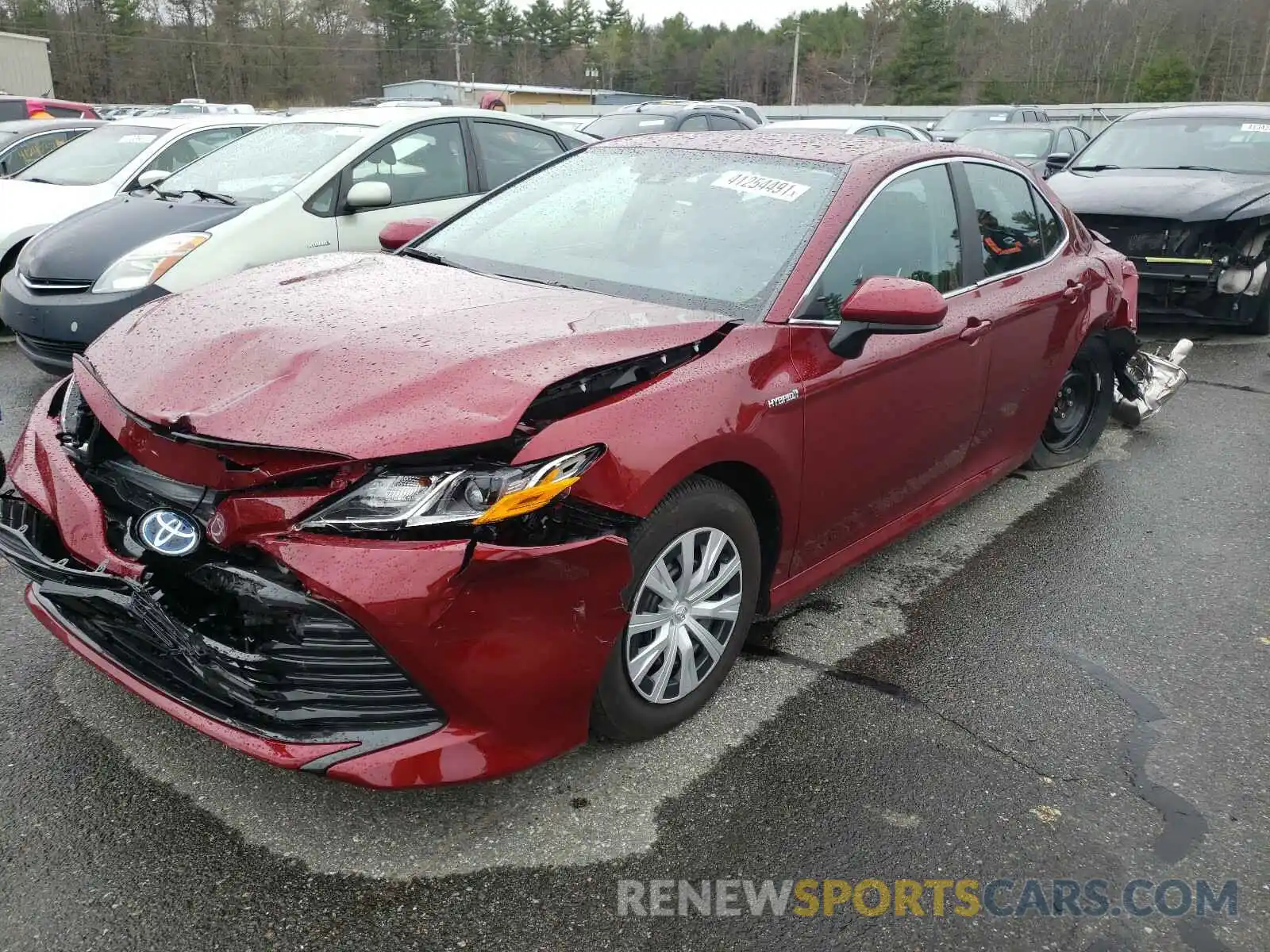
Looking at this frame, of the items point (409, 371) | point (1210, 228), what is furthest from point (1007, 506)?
point (1210, 228)

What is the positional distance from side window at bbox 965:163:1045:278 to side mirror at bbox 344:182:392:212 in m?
3.29

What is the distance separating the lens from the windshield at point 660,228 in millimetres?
3041

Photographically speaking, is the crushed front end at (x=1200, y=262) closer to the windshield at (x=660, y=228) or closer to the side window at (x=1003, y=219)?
the side window at (x=1003, y=219)

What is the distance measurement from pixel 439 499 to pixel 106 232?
4635 millimetres

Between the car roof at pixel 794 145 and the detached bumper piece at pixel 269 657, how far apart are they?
2.31 meters

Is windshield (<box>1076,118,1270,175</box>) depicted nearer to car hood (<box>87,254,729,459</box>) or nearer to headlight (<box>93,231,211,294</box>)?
car hood (<box>87,254,729,459</box>)

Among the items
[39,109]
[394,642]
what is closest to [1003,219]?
[394,642]

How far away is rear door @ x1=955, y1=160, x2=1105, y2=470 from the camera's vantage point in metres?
3.81

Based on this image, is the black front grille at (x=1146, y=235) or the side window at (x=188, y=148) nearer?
the black front grille at (x=1146, y=235)

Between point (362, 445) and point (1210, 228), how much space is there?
701cm

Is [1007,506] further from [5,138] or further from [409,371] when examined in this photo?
[5,138]

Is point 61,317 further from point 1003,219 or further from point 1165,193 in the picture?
point 1165,193

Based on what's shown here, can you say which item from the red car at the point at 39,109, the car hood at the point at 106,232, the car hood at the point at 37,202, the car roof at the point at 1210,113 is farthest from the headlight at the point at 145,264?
the red car at the point at 39,109

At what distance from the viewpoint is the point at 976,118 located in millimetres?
17984
